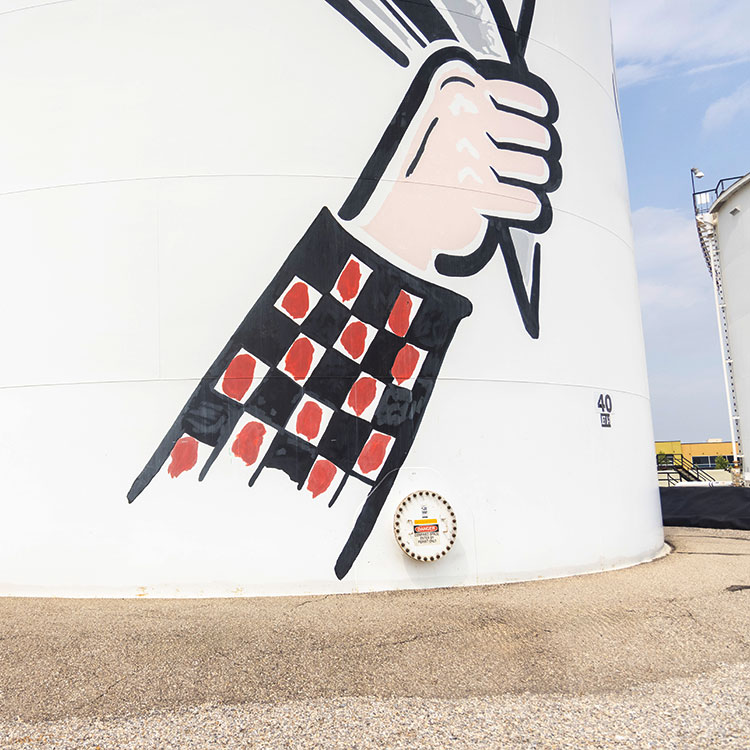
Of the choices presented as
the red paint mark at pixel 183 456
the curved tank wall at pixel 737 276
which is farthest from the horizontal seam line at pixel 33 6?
the curved tank wall at pixel 737 276

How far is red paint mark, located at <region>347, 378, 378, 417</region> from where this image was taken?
6.48m

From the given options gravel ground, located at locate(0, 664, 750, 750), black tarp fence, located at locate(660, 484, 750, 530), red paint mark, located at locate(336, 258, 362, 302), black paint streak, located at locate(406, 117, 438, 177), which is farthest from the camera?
black tarp fence, located at locate(660, 484, 750, 530)

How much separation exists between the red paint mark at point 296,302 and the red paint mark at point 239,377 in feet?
1.87

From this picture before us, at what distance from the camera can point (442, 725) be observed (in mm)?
3637

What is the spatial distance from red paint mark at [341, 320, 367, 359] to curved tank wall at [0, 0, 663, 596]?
0.07 ft

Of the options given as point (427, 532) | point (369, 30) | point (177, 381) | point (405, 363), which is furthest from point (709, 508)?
point (177, 381)

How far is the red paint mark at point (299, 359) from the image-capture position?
644 cm

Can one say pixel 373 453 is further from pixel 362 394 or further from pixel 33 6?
pixel 33 6

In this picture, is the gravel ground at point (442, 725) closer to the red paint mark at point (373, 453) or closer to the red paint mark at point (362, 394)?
the red paint mark at point (373, 453)

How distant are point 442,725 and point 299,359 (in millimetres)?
3575

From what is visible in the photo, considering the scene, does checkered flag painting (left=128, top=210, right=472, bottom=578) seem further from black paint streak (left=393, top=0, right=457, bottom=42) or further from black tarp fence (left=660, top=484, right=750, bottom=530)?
black tarp fence (left=660, top=484, right=750, bottom=530)

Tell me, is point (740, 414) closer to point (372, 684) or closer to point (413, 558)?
point (413, 558)

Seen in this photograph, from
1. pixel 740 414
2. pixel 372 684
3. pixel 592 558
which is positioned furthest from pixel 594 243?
pixel 740 414

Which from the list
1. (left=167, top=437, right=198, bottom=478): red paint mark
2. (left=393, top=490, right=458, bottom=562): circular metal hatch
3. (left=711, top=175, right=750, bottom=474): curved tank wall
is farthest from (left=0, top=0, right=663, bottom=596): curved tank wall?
(left=711, top=175, right=750, bottom=474): curved tank wall
